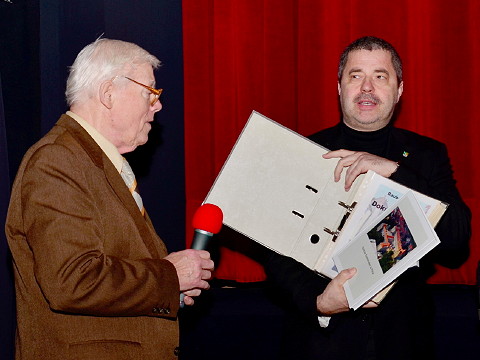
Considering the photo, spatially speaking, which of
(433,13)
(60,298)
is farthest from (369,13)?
(60,298)

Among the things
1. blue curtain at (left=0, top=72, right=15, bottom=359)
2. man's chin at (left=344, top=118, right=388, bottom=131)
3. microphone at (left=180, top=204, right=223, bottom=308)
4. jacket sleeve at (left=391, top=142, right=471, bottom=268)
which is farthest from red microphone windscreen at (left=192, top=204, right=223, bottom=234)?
blue curtain at (left=0, top=72, right=15, bottom=359)

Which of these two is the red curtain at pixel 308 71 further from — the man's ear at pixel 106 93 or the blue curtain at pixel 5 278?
the man's ear at pixel 106 93

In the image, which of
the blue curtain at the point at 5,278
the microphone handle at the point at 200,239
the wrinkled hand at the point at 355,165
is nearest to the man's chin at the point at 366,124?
the wrinkled hand at the point at 355,165

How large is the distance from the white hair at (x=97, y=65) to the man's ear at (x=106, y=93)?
0.01 metres

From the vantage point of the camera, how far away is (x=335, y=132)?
2.58 m

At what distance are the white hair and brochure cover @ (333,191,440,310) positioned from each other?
907 mm

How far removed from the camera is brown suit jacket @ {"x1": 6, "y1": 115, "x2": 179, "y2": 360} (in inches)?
66.5

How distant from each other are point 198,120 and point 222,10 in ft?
1.86

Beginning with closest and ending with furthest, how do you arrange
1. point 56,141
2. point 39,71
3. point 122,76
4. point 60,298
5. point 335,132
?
point 60,298 → point 56,141 → point 122,76 → point 335,132 → point 39,71

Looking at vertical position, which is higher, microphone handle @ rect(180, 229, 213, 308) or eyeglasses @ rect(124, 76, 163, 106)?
eyeglasses @ rect(124, 76, 163, 106)

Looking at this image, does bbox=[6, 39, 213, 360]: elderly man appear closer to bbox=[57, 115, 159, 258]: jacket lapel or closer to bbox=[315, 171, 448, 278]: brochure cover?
bbox=[57, 115, 159, 258]: jacket lapel

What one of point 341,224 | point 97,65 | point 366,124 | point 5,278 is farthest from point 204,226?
point 5,278

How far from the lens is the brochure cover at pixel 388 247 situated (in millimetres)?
1805

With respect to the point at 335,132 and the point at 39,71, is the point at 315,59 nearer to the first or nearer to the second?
the point at 335,132
